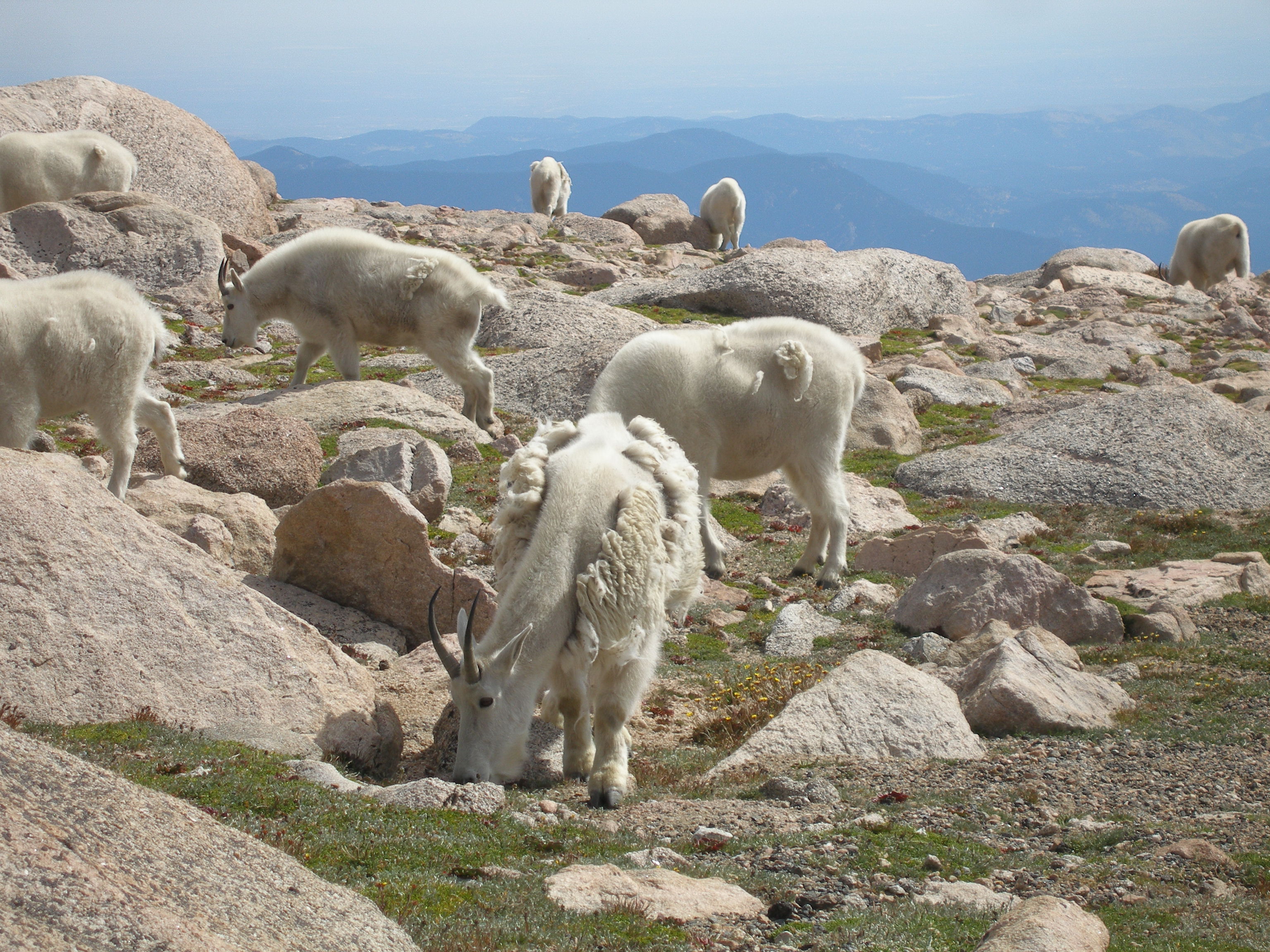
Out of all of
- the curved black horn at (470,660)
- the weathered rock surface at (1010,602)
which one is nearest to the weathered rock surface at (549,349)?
the weathered rock surface at (1010,602)

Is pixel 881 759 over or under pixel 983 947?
under

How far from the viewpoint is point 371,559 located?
9.59 metres

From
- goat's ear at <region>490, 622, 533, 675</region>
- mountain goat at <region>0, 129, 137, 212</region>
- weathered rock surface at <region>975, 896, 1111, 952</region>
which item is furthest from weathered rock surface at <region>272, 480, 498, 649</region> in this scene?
mountain goat at <region>0, 129, 137, 212</region>

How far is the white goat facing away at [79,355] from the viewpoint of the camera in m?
10.1

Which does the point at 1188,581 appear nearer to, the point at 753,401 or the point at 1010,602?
the point at 1010,602

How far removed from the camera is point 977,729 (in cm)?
875

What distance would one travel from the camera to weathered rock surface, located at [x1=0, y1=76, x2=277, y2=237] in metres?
30.6

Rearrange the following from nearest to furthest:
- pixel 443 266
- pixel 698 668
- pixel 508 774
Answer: pixel 508 774
pixel 698 668
pixel 443 266

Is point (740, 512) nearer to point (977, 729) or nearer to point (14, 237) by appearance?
point (977, 729)

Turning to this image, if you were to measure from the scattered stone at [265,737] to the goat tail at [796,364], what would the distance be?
290 inches

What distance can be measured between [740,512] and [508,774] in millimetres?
9876

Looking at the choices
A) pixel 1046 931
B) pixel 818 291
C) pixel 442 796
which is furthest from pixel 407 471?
pixel 818 291

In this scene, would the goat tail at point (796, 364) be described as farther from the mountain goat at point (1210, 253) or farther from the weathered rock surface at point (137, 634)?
the mountain goat at point (1210, 253)

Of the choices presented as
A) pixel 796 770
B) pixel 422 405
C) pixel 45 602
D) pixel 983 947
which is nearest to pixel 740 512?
Result: pixel 422 405
